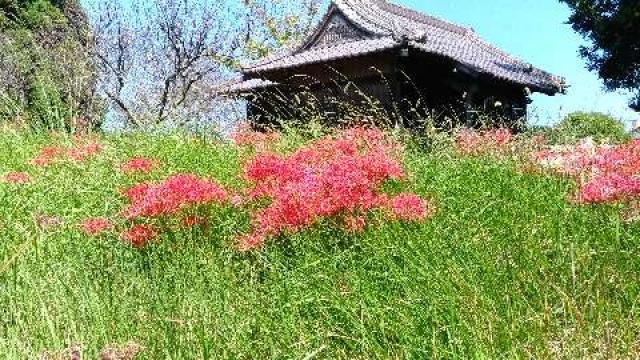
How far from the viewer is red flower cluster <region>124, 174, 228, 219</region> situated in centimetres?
490

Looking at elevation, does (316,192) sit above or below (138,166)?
above

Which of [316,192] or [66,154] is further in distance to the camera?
[66,154]

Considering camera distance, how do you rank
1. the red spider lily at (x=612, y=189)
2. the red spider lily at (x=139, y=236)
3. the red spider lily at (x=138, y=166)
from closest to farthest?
the red spider lily at (x=612, y=189) < the red spider lily at (x=139, y=236) < the red spider lily at (x=138, y=166)

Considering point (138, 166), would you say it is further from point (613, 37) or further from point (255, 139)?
point (613, 37)

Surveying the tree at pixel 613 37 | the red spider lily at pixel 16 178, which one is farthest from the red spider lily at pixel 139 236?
the tree at pixel 613 37

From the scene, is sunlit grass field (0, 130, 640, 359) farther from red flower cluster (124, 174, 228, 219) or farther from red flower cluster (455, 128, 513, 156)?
red flower cluster (455, 128, 513, 156)

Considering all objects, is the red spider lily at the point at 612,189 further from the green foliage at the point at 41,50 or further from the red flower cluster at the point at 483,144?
the green foliage at the point at 41,50

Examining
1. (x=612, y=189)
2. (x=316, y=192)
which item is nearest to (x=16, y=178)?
(x=316, y=192)

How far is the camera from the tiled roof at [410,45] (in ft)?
52.4

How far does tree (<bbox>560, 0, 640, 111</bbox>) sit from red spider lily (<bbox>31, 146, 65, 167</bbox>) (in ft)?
48.4

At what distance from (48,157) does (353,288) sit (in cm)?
430

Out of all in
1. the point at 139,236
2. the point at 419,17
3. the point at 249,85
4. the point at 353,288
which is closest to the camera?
the point at 353,288

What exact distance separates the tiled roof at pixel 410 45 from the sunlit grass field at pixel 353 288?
34.9 feet

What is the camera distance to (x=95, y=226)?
16.3 ft
